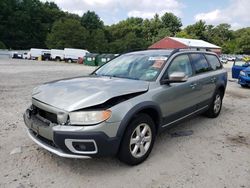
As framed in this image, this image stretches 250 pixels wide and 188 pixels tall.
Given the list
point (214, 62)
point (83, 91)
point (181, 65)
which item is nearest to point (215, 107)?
point (214, 62)

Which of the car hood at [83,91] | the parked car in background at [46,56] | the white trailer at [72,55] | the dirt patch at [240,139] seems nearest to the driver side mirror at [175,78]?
the car hood at [83,91]

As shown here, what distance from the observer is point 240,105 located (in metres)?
7.75

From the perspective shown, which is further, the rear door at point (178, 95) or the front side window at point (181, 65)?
the front side window at point (181, 65)

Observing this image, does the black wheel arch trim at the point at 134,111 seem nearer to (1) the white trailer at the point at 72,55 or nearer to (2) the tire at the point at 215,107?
(2) the tire at the point at 215,107

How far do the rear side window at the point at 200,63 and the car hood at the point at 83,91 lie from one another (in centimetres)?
171

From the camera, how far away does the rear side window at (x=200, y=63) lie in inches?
198

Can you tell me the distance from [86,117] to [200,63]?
3182 millimetres

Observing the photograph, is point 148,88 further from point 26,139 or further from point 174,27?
point 174,27

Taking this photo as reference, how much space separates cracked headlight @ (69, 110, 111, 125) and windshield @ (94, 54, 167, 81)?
1215mm

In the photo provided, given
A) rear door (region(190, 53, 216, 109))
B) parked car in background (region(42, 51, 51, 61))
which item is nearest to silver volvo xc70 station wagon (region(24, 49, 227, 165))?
rear door (region(190, 53, 216, 109))

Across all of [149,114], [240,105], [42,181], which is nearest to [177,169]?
[149,114]

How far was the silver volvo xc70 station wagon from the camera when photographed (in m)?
3.02

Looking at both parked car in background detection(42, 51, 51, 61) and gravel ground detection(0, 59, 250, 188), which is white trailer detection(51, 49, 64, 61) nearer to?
parked car in background detection(42, 51, 51, 61)

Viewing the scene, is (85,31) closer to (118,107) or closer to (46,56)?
(46,56)
